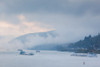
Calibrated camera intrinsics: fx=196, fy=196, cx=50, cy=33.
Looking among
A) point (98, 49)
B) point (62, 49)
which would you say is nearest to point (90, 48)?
point (98, 49)

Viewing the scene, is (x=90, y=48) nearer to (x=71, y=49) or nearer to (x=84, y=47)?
(x=84, y=47)

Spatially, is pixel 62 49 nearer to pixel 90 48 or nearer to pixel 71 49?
pixel 71 49

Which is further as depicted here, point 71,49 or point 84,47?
point 71,49

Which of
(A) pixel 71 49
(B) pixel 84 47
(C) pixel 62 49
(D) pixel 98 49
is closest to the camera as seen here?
(D) pixel 98 49

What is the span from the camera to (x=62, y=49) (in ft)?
421

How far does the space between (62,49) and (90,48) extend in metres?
30.5

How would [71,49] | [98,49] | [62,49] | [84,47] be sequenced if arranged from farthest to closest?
[62,49] < [71,49] < [84,47] < [98,49]

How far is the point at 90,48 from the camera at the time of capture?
101m

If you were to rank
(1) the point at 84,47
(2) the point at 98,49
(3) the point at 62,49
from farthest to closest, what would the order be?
(3) the point at 62,49 < (1) the point at 84,47 < (2) the point at 98,49

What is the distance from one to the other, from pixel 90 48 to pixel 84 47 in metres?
7.59

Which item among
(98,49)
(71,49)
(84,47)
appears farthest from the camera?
(71,49)

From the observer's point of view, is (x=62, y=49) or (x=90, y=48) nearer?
(x=90, y=48)

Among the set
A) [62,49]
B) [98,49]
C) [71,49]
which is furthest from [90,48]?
[62,49]

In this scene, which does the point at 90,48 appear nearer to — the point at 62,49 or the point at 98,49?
the point at 98,49
